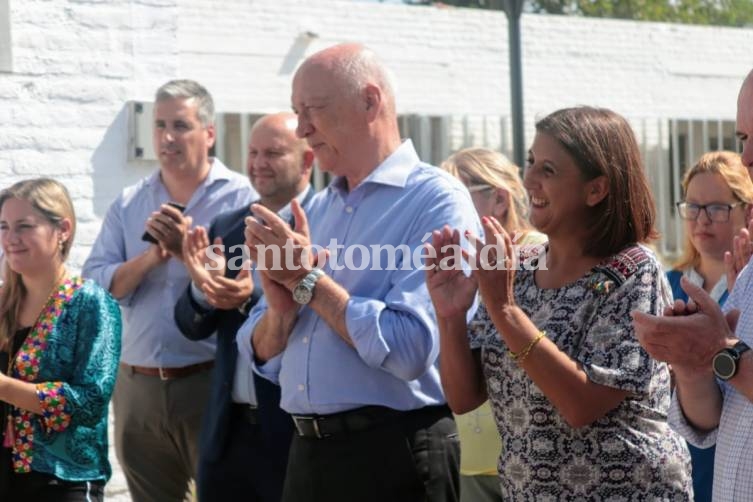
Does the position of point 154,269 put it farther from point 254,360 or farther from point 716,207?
point 716,207

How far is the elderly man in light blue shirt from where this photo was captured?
507 cm

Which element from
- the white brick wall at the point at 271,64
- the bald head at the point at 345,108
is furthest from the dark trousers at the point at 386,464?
the white brick wall at the point at 271,64

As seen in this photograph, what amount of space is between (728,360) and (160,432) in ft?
10.0

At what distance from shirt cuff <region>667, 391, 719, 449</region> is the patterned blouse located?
159 mm

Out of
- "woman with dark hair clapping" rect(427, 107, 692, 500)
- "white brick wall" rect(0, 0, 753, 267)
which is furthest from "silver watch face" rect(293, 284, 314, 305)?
"white brick wall" rect(0, 0, 753, 267)

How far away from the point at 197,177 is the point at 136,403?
996mm

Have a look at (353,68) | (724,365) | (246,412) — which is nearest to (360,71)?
(353,68)

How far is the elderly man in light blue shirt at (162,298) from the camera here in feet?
16.6

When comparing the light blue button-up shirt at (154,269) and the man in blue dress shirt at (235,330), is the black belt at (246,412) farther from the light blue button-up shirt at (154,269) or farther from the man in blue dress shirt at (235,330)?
the light blue button-up shirt at (154,269)

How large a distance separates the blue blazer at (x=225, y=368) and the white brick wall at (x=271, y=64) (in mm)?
1366

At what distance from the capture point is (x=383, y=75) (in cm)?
384

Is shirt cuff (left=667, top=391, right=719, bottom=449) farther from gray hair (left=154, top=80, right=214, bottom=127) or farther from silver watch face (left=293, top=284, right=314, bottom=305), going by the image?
gray hair (left=154, top=80, right=214, bottom=127)

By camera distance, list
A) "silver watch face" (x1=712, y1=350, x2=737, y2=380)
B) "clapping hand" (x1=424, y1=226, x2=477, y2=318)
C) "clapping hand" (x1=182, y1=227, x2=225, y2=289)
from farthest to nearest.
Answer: "clapping hand" (x1=182, y1=227, x2=225, y2=289), "clapping hand" (x1=424, y1=226, x2=477, y2=318), "silver watch face" (x1=712, y1=350, x2=737, y2=380)

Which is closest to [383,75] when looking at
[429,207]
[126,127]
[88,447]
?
[429,207]
